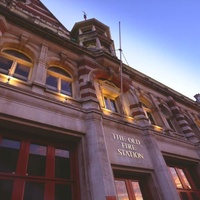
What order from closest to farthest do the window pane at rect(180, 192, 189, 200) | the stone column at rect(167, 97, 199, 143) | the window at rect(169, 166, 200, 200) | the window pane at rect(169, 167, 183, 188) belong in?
the window pane at rect(180, 192, 189, 200) → the window at rect(169, 166, 200, 200) → the window pane at rect(169, 167, 183, 188) → the stone column at rect(167, 97, 199, 143)

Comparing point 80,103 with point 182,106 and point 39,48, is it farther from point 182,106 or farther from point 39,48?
point 182,106

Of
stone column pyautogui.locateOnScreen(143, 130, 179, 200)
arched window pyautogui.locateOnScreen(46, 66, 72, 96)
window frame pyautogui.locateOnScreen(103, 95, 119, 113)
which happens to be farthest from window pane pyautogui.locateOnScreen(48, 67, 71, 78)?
stone column pyautogui.locateOnScreen(143, 130, 179, 200)

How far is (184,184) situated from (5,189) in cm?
804

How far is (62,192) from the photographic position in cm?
523

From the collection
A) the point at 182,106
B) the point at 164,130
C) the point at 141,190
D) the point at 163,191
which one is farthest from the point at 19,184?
the point at 182,106

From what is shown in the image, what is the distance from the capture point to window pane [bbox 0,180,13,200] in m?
4.32

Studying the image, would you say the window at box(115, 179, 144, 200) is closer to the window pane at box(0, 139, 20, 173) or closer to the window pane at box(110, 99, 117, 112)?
the window pane at box(0, 139, 20, 173)

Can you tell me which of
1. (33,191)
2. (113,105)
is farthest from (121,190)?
(113,105)

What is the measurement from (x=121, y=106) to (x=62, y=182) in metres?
5.57

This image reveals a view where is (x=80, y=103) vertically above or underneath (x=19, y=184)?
above

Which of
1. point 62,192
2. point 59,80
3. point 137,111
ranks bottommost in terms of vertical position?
point 62,192

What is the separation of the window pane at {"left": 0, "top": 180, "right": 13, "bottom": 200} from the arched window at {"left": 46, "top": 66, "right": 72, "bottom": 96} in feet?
14.1

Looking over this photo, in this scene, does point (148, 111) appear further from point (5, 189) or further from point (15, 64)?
point (5, 189)

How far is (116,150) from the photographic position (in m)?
6.88
